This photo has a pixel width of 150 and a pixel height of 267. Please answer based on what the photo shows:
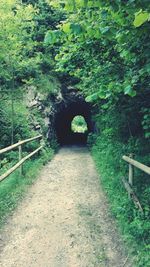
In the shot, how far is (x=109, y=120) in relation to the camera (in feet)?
33.3

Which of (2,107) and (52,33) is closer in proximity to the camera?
(52,33)

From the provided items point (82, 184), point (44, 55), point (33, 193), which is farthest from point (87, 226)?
point (44, 55)

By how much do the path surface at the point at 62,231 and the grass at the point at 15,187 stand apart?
172mm

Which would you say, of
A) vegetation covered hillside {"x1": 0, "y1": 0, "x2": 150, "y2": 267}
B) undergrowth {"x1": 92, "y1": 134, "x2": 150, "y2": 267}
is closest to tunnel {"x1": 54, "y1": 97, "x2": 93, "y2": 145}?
vegetation covered hillside {"x1": 0, "y1": 0, "x2": 150, "y2": 267}

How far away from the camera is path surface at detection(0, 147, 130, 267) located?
4969 mm

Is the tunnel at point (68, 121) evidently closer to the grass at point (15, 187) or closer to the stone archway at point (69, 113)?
the stone archway at point (69, 113)

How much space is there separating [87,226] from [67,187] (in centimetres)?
324

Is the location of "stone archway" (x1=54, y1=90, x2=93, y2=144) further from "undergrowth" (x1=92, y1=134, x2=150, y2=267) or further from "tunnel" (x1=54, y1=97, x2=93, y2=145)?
"undergrowth" (x1=92, y1=134, x2=150, y2=267)

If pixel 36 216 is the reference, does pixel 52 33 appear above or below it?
above

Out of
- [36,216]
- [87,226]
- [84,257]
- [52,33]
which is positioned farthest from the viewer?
[36,216]

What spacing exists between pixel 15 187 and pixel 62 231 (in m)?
2.99

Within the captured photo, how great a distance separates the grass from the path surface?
17 cm

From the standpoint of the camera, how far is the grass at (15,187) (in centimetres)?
713

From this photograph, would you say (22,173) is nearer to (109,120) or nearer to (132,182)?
(109,120)
